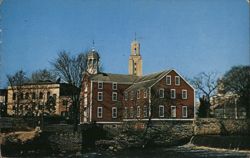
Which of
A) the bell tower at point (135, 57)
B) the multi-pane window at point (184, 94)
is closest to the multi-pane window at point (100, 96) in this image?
the bell tower at point (135, 57)

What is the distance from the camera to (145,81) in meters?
10.3

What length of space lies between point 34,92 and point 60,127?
78.6 inches

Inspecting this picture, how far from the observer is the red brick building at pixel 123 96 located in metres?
9.14

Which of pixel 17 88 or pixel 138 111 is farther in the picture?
pixel 138 111

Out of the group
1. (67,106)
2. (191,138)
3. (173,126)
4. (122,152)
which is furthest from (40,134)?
(191,138)

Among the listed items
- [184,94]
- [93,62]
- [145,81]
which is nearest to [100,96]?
[145,81]

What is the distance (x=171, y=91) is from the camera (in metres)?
13.0

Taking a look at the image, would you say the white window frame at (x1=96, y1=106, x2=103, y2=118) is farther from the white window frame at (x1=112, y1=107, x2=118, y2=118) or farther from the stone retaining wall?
the stone retaining wall

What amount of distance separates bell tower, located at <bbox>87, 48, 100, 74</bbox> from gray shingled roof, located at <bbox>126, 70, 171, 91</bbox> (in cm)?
120

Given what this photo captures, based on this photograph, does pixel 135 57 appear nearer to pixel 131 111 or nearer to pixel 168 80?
pixel 131 111

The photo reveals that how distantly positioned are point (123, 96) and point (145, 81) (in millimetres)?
966

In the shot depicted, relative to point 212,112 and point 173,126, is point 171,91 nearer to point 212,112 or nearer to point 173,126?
point 173,126

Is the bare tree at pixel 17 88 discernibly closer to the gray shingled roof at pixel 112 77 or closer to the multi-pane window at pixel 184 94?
the gray shingled roof at pixel 112 77

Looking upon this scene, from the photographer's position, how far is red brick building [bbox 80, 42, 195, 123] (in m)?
9.14
